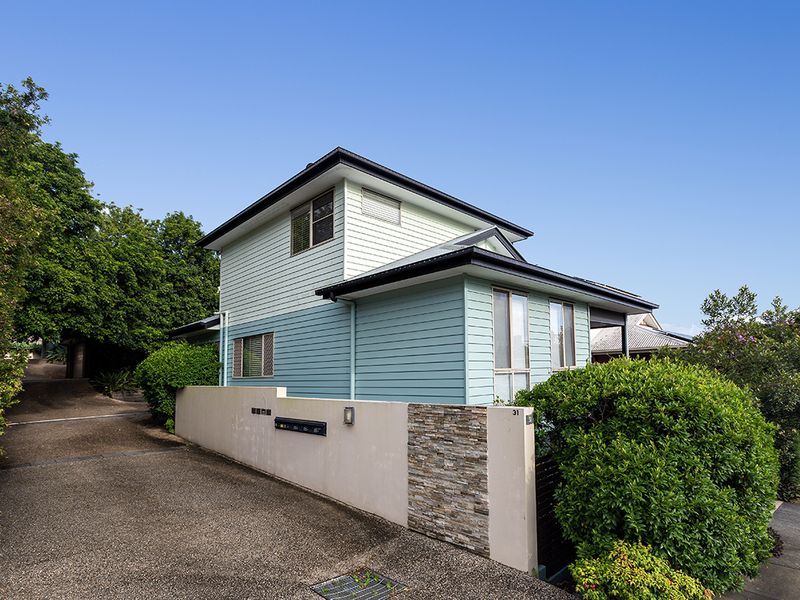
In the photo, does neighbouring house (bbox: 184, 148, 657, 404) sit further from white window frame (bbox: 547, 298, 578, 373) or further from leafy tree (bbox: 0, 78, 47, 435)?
leafy tree (bbox: 0, 78, 47, 435)

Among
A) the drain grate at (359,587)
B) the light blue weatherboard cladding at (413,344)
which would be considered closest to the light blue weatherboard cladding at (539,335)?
the light blue weatherboard cladding at (413,344)

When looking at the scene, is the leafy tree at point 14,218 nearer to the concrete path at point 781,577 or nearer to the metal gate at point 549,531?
the metal gate at point 549,531

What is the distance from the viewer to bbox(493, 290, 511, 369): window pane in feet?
25.6

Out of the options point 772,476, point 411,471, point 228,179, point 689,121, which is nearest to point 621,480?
point 772,476

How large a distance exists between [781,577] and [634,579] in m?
2.58

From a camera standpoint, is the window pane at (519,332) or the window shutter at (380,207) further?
the window shutter at (380,207)

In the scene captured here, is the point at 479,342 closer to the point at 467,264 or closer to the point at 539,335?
the point at 467,264

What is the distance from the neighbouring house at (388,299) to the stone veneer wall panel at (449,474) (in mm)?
1588

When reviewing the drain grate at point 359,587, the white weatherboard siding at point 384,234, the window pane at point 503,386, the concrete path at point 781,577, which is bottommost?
the concrete path at point 781,577

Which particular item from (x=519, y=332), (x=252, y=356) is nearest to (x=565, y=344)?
(x=519, y=332)

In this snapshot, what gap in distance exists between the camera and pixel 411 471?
18.6 feet

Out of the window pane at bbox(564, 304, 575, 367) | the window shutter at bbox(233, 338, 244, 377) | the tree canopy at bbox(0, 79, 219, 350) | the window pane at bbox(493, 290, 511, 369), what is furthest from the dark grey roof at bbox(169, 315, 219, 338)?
the window pane at bbox(564, 304, 575, 367)

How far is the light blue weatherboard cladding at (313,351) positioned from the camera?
9125 millimetres

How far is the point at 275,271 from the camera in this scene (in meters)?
11.3
